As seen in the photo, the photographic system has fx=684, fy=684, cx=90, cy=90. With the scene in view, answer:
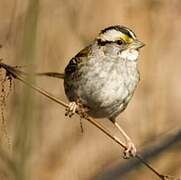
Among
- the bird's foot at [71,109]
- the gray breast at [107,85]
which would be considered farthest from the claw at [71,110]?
the gray breast at [107,85]

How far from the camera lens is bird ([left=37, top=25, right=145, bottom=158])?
4543 millimetres

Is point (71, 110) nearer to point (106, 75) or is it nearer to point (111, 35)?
point (106, 75)

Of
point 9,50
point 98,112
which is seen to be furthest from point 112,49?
point 9,50

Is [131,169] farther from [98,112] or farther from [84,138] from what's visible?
[84,138]

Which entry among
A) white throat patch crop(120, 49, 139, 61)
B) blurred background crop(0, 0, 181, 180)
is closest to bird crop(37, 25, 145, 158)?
white throat patch crop(120, 49, 139, 61)

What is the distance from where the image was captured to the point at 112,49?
15.9 feet

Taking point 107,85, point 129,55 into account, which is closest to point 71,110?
point 107,85

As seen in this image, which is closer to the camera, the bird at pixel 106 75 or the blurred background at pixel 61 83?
the bird at pixel 106 75

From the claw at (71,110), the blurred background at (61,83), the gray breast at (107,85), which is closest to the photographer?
the claw at (71,110)

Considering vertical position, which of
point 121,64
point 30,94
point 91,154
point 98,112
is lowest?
point 91,154

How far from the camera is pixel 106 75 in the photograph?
15.2ft

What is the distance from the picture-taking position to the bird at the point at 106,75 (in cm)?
454

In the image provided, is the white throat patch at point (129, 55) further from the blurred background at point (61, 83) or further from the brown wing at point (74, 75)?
the blurred background at point (61, 83)

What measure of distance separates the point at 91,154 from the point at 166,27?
149 centimetres
